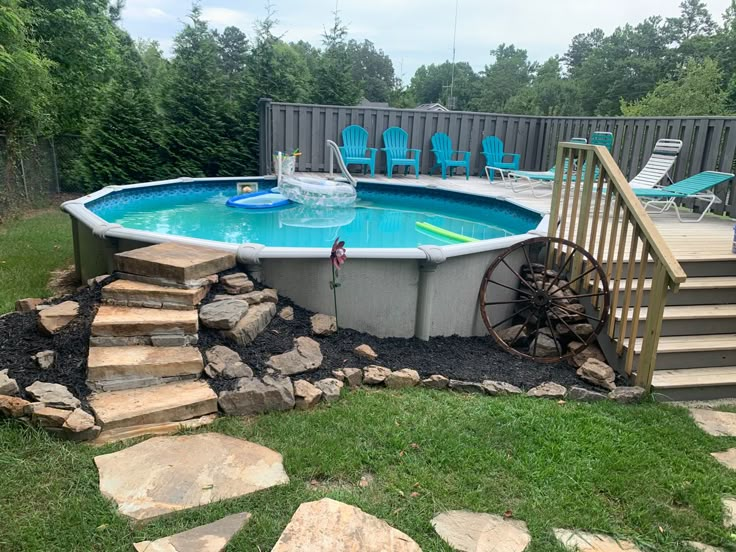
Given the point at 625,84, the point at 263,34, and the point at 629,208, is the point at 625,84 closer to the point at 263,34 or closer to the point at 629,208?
the point at 263,34

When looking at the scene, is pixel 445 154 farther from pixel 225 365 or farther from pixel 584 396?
pixel 225 365

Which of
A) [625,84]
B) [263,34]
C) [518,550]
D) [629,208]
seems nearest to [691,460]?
[518,550]

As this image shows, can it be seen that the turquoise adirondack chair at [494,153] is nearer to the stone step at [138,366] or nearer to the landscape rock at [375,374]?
the landscape rock at [375,374]

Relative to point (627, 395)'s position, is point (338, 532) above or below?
above

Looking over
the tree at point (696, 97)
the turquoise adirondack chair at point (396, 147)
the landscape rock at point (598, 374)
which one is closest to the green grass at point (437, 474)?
the landscape rock at point (598, 374)

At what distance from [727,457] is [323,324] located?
2.31 metres

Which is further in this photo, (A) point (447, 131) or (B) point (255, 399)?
(A) point (447, 131)

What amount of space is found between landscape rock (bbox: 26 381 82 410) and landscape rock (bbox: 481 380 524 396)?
215cm

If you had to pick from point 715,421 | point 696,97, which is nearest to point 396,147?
point 715,421

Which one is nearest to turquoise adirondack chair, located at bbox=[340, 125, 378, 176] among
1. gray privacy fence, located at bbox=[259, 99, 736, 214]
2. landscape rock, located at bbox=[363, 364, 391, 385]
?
gray privacy fence, located at bbox=[259, 99, 736, 214]

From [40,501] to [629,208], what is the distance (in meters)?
3.51

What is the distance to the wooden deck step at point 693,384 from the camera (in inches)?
Answer: 134

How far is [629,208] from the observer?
358 cm

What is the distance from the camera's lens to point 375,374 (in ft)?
10.6
